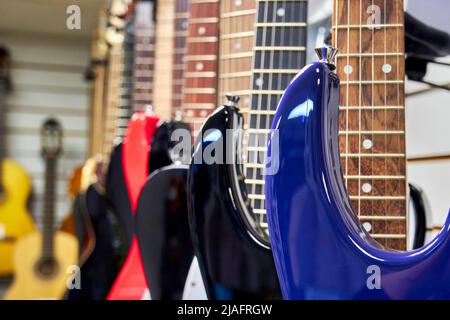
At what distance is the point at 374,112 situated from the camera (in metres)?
0.55

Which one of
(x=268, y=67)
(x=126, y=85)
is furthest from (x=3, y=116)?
(x=268, y=67)

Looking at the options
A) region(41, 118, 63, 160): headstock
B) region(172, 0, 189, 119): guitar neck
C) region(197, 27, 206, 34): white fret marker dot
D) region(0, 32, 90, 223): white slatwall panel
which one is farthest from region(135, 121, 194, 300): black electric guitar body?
region(0, 32, 90, 223): white slatwall panel

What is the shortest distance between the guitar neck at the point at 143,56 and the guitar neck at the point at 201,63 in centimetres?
38

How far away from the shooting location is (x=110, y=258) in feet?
3.44

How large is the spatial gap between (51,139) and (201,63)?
1.95 meters

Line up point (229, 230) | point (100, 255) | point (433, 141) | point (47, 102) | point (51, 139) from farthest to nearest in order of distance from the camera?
point (47, 102) → point (51, 139) → point (100, 255) → point (433, 141) → point (229, 230)

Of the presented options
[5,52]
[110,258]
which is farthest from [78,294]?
[5,52]

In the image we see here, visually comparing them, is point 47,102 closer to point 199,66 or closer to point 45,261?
point 45,261

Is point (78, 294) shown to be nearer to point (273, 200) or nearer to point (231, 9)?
point (231, 9)

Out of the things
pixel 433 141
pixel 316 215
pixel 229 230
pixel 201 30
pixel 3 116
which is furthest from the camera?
pixel 3 116

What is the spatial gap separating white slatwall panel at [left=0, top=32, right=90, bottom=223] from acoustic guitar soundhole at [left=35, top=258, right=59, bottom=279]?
2.30ft

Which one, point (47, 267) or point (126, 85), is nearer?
point (126, 85)

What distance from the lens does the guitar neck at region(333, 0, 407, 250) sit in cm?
54

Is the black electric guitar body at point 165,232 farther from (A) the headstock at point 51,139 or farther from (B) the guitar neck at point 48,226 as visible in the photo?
(A) the headstock at point 51,139
